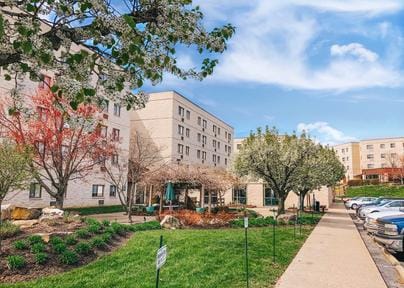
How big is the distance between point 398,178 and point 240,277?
8624cm

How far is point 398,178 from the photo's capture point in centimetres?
8219

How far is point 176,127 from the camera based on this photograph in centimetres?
4766

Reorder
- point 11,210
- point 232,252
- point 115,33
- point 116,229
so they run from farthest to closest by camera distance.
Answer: point 11,210 → point 116,229 → point 232,252 → point 115,33

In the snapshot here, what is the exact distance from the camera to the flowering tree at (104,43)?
3324 mm

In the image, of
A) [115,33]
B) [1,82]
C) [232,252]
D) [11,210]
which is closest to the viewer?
[115,33]

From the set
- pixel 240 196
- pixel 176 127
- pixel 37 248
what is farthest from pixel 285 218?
pixel 176 127

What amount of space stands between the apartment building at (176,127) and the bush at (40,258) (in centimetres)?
3367

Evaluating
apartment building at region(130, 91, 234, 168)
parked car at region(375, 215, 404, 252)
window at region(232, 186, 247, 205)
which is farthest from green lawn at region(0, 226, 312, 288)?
apartment building at region(130, 91, 234, 168)

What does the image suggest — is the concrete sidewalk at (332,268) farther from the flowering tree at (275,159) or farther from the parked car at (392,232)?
the flowering tree at (275,159)

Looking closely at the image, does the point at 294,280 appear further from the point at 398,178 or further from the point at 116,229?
the point at 398,178

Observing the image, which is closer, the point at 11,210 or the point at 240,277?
the point at 240,277

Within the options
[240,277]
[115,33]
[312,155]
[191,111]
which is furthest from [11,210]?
[191,111]

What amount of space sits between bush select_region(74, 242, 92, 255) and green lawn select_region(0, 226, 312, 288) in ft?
1.64

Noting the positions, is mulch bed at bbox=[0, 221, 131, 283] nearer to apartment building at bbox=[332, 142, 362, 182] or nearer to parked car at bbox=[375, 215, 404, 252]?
parked car at bbox=[375, 215, 404, 252]
